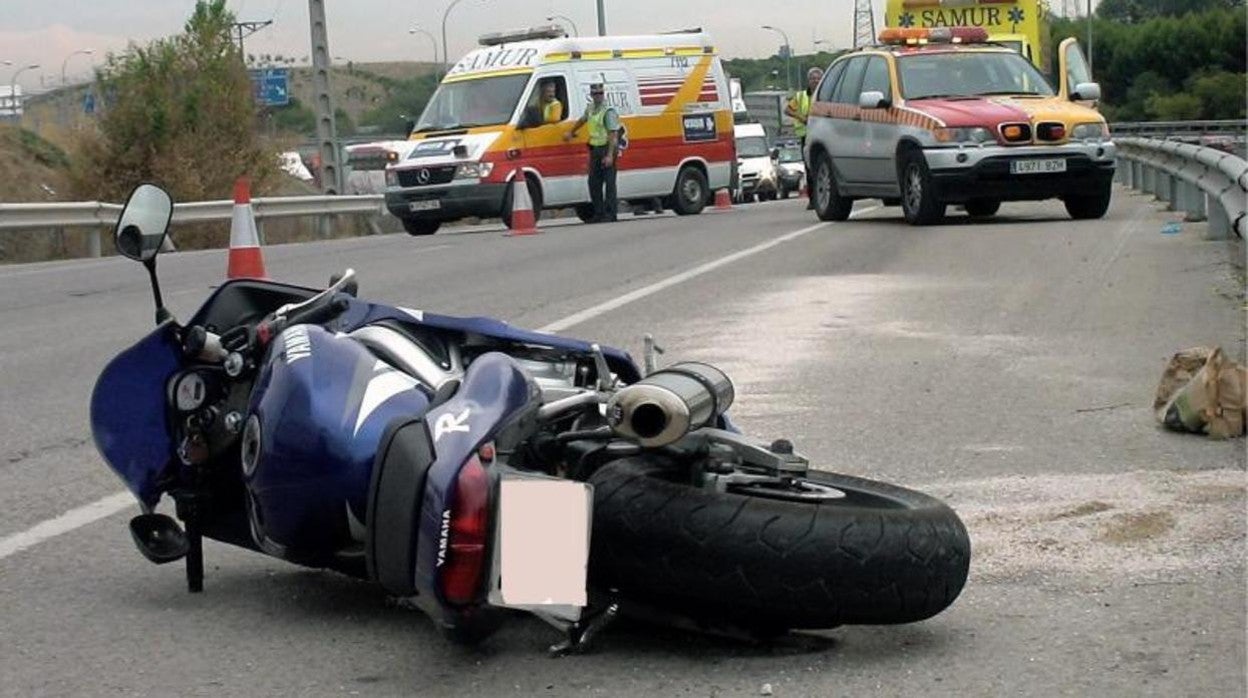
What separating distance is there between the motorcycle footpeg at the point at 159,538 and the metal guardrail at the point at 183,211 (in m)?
17.1

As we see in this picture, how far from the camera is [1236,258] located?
14188 mm

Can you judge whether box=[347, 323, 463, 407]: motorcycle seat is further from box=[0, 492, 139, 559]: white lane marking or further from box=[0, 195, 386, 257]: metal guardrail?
box=[0, 195, 386, 257]: metal guardrail

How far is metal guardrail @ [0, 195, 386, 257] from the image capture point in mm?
24594

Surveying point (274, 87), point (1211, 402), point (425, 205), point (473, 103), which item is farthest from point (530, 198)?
Answer: point (274, 87)

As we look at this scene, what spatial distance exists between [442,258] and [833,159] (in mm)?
4878

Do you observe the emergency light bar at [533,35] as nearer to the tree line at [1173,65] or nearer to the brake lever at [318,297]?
the brake lever at [318,297]

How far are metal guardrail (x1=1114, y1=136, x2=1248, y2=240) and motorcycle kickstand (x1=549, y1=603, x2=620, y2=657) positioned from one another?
7.01 meters

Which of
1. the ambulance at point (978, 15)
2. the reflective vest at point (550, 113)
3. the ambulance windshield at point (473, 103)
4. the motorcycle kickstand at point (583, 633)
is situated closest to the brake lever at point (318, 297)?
the motorcycle kickstand at point (583, 633)

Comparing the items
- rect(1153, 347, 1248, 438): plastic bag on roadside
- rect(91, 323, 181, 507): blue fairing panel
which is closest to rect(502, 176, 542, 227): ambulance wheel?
rect(1153, 347, 1248, 438): plastic bag on roadside

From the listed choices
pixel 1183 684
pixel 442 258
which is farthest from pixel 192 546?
pixel 442 258

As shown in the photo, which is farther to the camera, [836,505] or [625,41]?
[625,41]

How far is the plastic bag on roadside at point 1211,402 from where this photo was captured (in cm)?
697

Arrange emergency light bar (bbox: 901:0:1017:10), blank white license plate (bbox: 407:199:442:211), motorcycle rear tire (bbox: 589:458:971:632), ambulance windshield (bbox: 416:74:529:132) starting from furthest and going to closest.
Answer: emergency light bar (bbox: 901:0:1017:10), ambulance windshield (bbox: 416:74:529:132), blank white license plate (bbox: 407:199:442:211), motorcycle rear tire (bbox: 589:458:971:632)

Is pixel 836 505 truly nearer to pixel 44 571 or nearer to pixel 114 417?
pixel 114 417
